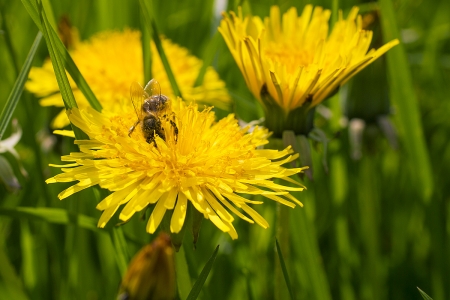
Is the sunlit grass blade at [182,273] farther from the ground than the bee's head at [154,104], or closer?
closer

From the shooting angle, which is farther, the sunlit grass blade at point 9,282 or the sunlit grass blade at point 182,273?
the sunlit grass blade at point 9,282

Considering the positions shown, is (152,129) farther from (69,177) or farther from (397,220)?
(397,220)

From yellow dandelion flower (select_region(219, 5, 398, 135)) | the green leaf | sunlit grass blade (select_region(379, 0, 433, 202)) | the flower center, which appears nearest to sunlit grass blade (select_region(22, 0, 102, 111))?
the green leaf

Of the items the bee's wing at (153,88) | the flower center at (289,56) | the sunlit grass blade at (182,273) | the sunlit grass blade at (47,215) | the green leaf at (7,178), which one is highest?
the flower center at (289,56)

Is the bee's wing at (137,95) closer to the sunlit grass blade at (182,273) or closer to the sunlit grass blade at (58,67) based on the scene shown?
the sunlit grass blade at (58,67)

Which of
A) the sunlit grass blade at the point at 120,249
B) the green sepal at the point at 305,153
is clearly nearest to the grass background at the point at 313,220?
the sunlit grass blade at the point at 120,249

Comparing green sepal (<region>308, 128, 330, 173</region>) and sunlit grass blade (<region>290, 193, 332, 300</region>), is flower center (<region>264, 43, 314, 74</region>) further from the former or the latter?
sunlit grass blade (<region>290, 193, 332, 300</region>)

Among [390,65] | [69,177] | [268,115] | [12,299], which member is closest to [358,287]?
[390,65]

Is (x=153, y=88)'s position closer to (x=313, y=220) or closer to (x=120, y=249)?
(x=120, y=249)
